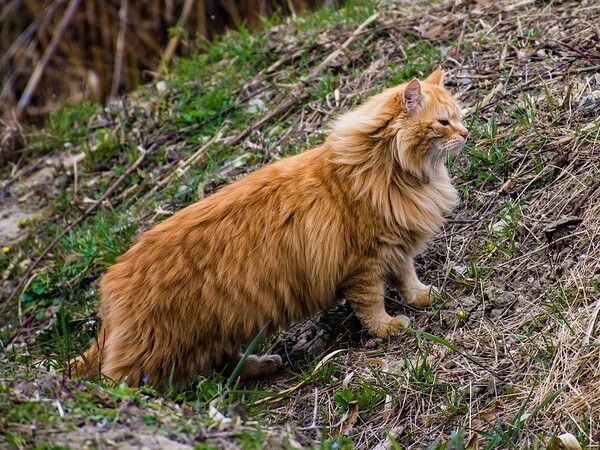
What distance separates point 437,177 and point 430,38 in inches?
74.1

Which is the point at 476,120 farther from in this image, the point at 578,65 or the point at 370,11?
the point at 370,11

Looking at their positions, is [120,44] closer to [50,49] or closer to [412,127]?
[50,49]

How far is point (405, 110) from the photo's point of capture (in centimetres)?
411

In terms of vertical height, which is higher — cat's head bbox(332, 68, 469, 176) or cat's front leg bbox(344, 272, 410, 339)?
cat's head bbox(332, 68, 469, 176)

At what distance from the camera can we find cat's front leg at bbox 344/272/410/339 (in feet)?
13.6

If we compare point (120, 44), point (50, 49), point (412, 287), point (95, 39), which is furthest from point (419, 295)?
point (95, 39)

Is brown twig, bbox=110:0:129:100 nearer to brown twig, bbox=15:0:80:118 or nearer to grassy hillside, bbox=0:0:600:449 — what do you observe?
brown twig, bbox=15:0:80:118

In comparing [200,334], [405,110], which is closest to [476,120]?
[405,110]

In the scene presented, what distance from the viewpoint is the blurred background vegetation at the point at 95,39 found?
9000mm

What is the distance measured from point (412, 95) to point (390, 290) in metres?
1.06

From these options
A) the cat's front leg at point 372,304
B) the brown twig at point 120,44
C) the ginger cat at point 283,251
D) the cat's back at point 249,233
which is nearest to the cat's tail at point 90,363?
the ginger cat at point 283,251

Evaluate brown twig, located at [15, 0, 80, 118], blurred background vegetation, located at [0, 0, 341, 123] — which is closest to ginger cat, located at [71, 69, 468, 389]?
blurred background vegetation, located at [0, 0, 341, 123]

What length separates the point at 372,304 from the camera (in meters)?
4.16

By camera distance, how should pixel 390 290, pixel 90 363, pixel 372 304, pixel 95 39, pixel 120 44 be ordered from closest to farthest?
pixel 90 363
pixel 372 304
pixel 390 290
pixel 120 44
pixel 95 39
